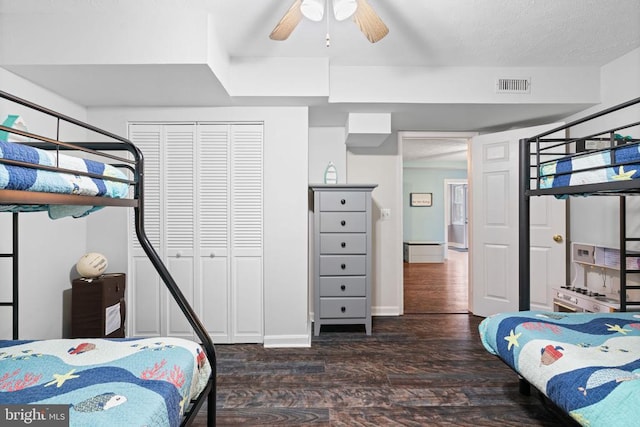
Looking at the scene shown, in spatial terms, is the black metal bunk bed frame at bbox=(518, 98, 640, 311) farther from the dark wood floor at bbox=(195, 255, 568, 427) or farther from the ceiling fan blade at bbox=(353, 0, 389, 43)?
the ceiling fan blade at bbox=(353, 0, 389, 43)

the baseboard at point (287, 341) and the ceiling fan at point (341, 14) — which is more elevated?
the ceiling fan at point (341, 14)

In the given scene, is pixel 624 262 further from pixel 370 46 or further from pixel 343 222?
pixel 370 46

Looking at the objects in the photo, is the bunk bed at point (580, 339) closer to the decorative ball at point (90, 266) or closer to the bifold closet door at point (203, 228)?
the bifold closet door at point (203, 228)

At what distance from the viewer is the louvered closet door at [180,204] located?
306 centimetres

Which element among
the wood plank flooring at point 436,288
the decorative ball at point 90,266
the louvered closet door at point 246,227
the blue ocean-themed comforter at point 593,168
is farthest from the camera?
the wood plank flooring at point 436,288

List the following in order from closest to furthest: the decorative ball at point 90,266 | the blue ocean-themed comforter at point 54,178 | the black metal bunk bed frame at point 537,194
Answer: the blue ocean-themed comforter at point 54,178, the black metal bunk bed frame at point 537,194, the decorative ball at point 90,266

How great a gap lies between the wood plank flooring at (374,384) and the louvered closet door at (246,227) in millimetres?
250

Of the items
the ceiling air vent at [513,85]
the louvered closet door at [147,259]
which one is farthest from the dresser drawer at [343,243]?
the ceiling air vent at [513,85]

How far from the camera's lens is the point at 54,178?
108cm

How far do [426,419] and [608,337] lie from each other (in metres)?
1.02

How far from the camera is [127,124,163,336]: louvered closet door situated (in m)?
3.06

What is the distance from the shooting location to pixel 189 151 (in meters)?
3.07

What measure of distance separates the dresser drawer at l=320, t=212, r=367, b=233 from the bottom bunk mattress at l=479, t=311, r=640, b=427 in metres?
1.56

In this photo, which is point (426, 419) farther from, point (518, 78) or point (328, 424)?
point (518, 78)
